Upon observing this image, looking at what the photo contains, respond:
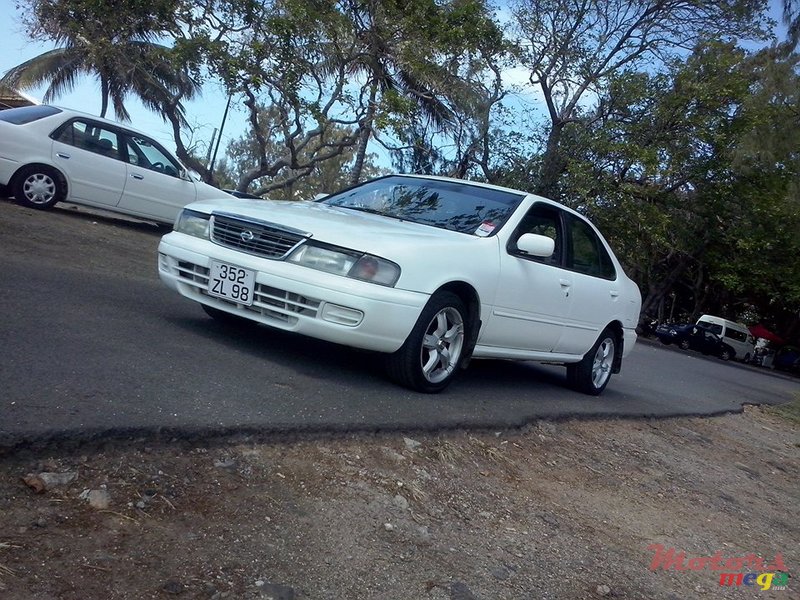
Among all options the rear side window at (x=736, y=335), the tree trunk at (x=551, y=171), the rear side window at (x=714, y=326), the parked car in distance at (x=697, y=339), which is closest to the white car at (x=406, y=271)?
the tree trunk at (x=551, y=171)

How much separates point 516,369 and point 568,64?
18408 mm

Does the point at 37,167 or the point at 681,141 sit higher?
the point at 681,141

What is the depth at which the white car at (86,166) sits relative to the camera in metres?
11.3

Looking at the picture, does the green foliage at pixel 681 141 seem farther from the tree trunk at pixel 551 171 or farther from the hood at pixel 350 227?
the hood at pixel 350 227

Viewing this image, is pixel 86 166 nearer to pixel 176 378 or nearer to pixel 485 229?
pixel 485 229

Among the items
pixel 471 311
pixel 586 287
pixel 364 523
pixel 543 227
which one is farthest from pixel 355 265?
pixel 586 287

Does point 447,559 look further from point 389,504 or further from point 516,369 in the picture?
point 516,369

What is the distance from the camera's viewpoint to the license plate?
207 inches

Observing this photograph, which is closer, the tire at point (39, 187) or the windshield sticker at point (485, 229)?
the windshield sticker at point (485, 229)

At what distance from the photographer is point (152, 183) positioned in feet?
41.7

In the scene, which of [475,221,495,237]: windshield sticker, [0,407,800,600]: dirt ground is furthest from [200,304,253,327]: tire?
[0,407,800,600]: dirt ground

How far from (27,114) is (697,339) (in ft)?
98.0

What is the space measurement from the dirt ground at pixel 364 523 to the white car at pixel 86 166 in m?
8.58

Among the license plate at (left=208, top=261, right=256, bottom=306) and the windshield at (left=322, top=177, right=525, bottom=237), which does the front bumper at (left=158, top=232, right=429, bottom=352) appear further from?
the windshield at (left=322, top=177, right=525, bottom=237)
